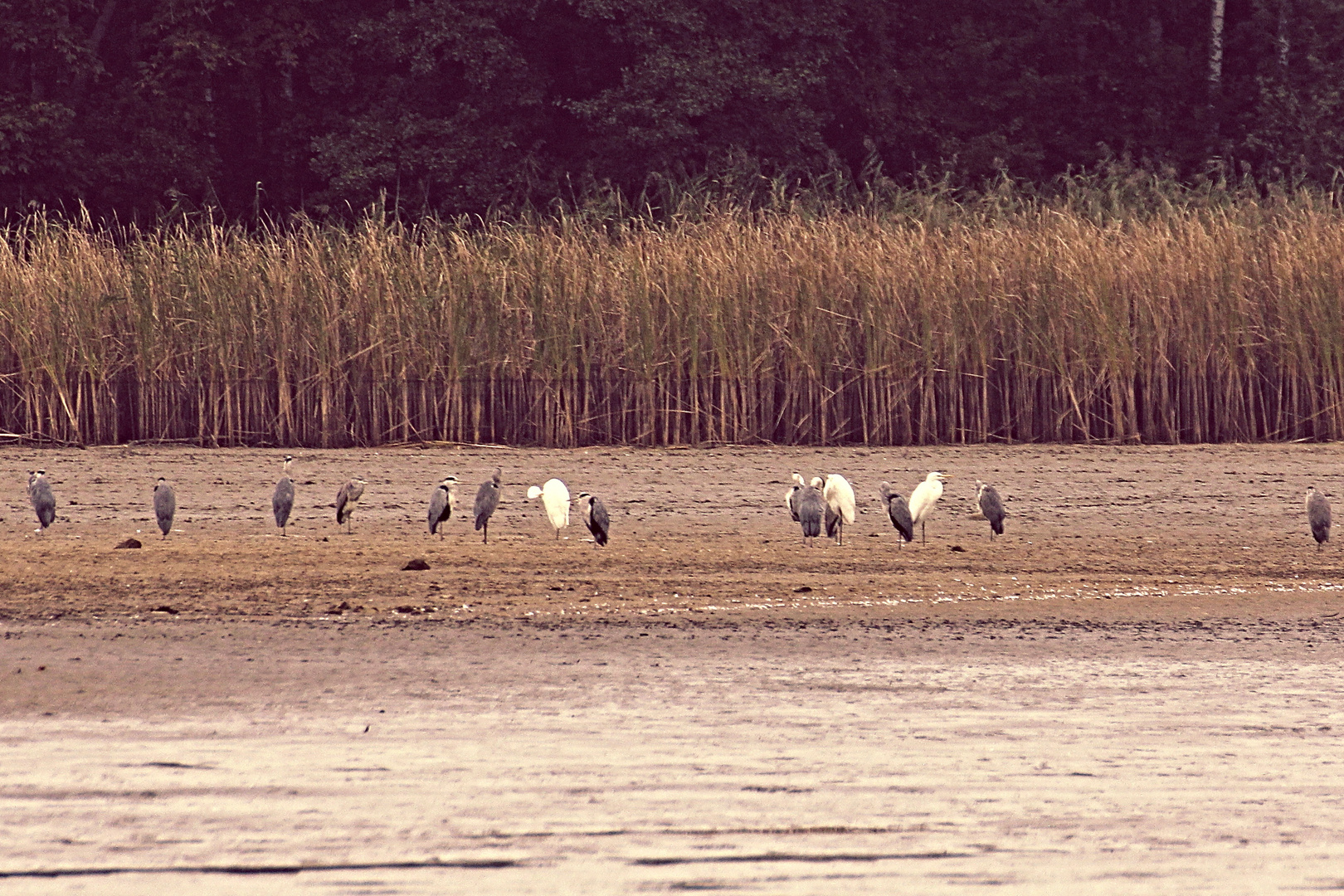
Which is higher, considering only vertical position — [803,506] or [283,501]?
[283,501]

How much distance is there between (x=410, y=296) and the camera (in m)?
15.3

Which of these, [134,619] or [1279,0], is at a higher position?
[1279,0]

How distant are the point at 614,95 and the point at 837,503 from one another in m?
16.0

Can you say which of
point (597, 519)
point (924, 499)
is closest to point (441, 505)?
point (597, 519)

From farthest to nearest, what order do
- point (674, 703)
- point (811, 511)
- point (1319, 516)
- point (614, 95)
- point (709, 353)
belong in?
point (614, 95) → point (709, 353) → point (811, 511) → point (1319, 516) → point (674, 703)

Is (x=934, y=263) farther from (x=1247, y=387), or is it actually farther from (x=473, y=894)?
(x=473, y=894)

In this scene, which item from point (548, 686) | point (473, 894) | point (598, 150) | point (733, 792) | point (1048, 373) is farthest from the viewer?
point (598, 150)

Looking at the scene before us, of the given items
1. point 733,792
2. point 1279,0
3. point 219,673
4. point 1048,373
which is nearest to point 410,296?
point 1048,373

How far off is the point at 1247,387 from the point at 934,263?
2.73 metres

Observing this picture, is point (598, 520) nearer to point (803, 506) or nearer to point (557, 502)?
point (557, 502)

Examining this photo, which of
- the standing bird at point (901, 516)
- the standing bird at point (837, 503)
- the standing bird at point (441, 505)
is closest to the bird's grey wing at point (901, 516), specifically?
the standing bird at point (901, 516)

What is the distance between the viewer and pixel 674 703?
645 cm

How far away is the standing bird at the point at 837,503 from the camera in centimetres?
1046

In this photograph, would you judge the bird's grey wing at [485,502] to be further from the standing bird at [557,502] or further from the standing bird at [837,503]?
the standing bird at [837,503]
